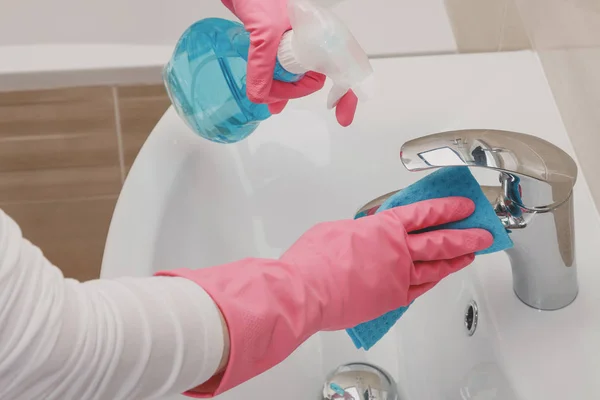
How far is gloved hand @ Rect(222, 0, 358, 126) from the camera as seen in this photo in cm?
50

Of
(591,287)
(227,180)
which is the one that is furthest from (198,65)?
(591,287)

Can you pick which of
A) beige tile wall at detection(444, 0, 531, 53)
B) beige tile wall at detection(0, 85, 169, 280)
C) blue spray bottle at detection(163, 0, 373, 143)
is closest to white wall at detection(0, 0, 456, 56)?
beige tile wall at detection(0, 85, 169, 280)

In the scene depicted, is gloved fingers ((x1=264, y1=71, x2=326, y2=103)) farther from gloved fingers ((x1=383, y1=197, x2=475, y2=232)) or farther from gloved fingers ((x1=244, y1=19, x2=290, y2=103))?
gloved fingers ((x1=383, y1=197, x2=475, y2=232))

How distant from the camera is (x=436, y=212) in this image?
470 millimetres

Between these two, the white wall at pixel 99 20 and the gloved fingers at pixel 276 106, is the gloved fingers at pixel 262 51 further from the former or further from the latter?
the white wall at pixel 99 20

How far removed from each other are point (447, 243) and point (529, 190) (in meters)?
0.06

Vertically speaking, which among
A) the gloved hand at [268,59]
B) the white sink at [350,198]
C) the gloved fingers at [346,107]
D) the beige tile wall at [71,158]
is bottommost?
the beige tile wall at [71,158]

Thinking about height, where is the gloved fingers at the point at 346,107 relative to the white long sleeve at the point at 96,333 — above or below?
above

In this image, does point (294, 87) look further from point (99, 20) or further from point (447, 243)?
point (99, 20)

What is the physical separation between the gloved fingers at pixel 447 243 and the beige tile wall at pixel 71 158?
576 mm

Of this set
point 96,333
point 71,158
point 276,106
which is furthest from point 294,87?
point 71,158

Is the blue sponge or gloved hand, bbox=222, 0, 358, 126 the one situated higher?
gloved hand, bbox=222, 0, 358, 126

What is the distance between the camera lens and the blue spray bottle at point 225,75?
0.49 m

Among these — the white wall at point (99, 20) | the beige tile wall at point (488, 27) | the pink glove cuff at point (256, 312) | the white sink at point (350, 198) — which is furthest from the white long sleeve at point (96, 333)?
the white wall at point (99, 20)
